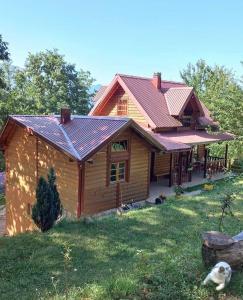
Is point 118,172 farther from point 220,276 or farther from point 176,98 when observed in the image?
point 220,276

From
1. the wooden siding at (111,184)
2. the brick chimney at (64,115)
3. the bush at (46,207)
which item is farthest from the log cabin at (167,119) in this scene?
the bush at (46,207)

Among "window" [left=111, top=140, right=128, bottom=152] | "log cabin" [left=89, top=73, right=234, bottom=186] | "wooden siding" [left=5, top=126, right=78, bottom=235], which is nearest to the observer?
"wooden siding" [left=5, top=126, right=78, bottom=235]

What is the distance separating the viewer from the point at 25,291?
7.27 m

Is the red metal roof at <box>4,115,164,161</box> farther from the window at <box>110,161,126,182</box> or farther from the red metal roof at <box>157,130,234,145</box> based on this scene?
the red metal roof at <box>157,130,234,145</box>

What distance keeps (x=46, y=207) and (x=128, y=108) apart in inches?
462

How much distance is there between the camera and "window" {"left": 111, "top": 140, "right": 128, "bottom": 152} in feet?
52.6

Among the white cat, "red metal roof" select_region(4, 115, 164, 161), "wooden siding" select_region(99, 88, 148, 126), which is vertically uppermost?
"wooden siding" select_region(99, 88, 148, 126)

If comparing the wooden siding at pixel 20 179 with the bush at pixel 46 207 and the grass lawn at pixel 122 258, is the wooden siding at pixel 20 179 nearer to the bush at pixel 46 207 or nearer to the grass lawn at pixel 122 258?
the bush at pixel 46 207

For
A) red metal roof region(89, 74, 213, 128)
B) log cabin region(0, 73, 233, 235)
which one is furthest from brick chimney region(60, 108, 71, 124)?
red metal roof region(89, 74, 213, 128)

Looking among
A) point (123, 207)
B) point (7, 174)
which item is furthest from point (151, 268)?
point (7, 174)

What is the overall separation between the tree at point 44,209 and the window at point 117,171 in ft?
14.8

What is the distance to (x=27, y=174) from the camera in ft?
58.1

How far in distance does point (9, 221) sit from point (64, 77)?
943 inches

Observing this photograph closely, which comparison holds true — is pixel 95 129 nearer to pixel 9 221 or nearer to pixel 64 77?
pixel 9 221
